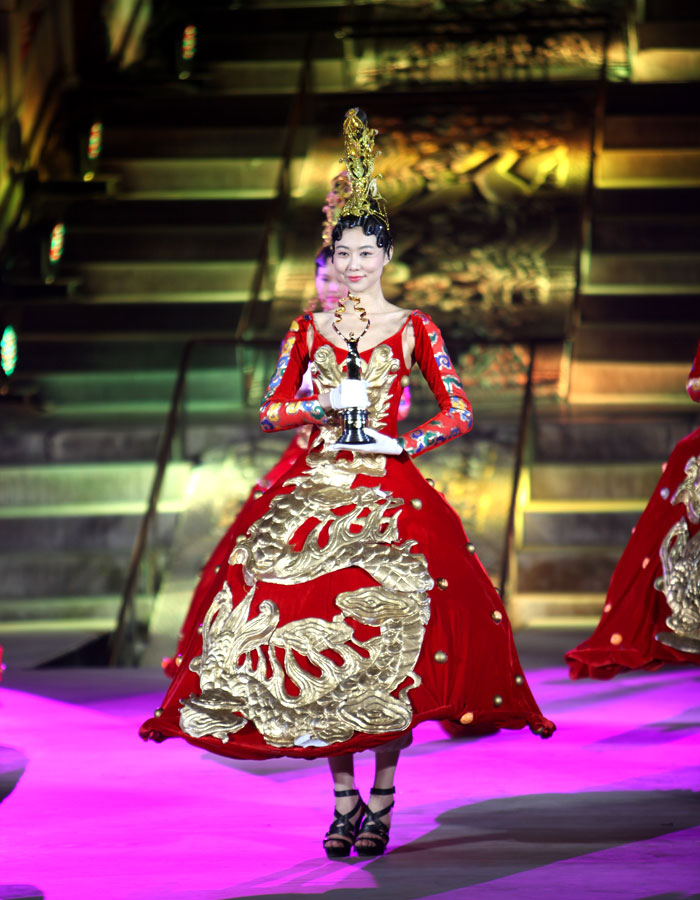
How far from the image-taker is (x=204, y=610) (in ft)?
10.7

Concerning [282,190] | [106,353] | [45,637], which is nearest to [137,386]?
[106,353]

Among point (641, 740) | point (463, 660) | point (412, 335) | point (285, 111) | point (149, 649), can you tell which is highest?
point (285, 111)

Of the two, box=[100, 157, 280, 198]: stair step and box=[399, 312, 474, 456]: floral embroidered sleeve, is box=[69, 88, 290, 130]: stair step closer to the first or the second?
box=[100, 157, 280, 198]: stair step

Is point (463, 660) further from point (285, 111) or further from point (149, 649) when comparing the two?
point (285, 111)

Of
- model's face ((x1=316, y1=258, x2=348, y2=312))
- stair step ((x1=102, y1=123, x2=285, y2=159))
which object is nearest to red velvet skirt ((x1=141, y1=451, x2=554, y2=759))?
model's face ((x1=316, y1=258, x2=348, y2=312))

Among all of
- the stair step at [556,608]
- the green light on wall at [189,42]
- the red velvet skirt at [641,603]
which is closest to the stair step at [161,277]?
the green light on wall at [189,42]

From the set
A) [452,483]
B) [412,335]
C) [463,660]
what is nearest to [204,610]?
[463,660]

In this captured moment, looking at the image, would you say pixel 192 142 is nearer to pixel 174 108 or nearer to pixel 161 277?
pixel 174 108

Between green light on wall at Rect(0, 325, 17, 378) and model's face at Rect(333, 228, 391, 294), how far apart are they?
5.75 m

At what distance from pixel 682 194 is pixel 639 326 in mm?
1706

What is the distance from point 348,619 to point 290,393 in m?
0.69

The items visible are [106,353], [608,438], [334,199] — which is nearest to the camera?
[334,199]

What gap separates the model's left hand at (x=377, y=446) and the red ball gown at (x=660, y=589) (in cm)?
112

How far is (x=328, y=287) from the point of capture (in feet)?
16.9
